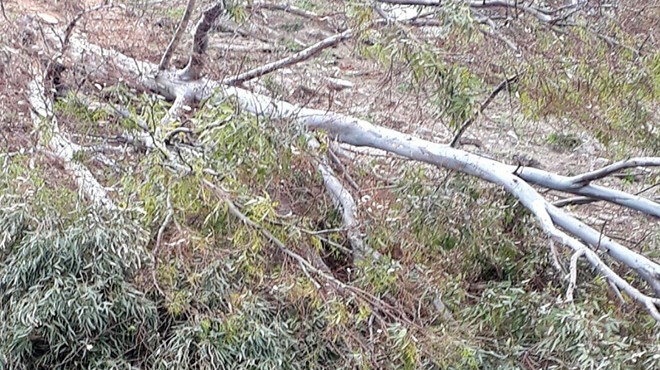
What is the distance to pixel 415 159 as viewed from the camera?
3.16 meters

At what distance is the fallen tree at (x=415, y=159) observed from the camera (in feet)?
8.40

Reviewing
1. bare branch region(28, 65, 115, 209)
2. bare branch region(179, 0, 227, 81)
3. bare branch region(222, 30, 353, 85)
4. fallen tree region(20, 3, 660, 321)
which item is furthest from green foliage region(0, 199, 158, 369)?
bare branch region(179, 0, 227, 81)

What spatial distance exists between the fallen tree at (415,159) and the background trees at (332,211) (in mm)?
11

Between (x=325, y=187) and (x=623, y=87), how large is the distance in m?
1.45

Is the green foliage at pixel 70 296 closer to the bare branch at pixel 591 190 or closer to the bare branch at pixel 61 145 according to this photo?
the bare branch at pixel 61 145

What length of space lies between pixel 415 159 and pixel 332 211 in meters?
0.45

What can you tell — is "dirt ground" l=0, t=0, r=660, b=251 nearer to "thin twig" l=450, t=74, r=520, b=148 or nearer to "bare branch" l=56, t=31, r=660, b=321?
"bare branch" l=56, t=31, r=660, b=321

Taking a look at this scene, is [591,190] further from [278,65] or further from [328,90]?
[328,90]

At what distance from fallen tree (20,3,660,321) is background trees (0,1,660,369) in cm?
1

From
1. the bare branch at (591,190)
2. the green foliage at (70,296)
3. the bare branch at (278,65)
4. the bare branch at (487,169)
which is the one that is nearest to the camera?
the green foliage at (70,296)

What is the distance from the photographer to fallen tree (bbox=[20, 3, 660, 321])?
2.56 meters

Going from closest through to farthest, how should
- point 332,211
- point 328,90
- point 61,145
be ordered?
1. point 332,211
2. point 61,145
3. point 328,90

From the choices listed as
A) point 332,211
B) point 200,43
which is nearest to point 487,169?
point 332,211

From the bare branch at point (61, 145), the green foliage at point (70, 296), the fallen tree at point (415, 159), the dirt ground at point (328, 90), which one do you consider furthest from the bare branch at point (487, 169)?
the green foliage at point (70, 296)
